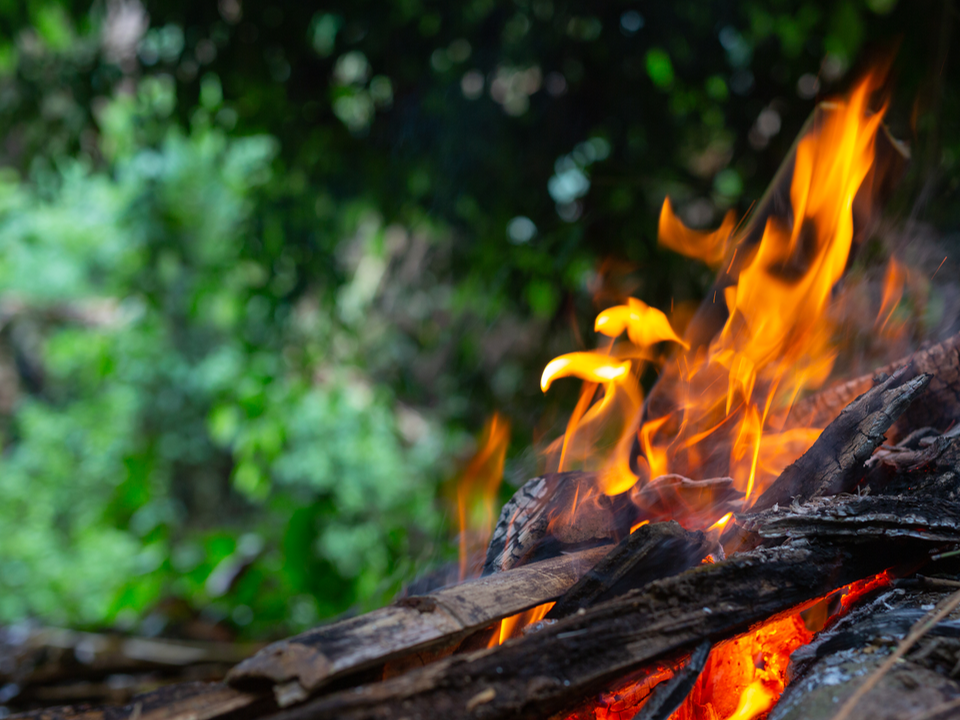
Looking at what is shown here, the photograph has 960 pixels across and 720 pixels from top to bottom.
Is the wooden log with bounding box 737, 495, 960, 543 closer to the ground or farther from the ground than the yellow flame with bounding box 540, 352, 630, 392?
closer to the ground

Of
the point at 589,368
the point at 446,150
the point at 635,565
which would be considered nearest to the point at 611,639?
the point at 635,565

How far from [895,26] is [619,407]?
207 cm

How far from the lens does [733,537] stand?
1.23 meters

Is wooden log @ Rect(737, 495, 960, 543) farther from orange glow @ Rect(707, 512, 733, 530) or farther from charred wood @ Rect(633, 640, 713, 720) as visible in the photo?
charred wood @ Rect(633, 640, 713, 720)

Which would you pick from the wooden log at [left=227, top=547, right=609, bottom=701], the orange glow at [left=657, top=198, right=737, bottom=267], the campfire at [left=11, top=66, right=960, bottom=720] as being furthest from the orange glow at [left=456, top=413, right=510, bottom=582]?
the orange glow at [left=657, top=198, right=737, bottom=267]

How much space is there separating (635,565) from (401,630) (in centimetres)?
43

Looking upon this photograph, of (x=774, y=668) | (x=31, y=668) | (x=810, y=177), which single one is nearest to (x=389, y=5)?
(x=810, y=177)

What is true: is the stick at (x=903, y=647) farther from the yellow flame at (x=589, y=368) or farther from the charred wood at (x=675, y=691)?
the yellow flame at (x=589, y=368)

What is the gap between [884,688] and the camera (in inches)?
32.8

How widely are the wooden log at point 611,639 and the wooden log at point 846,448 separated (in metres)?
0.14

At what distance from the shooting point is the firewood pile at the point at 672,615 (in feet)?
2.67

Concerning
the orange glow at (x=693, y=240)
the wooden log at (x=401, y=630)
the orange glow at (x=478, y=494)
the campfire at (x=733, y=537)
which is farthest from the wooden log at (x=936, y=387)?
the orange glow at (x=693, y=240)

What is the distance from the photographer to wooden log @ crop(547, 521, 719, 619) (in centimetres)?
109

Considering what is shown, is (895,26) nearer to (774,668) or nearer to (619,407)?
(619,407)
